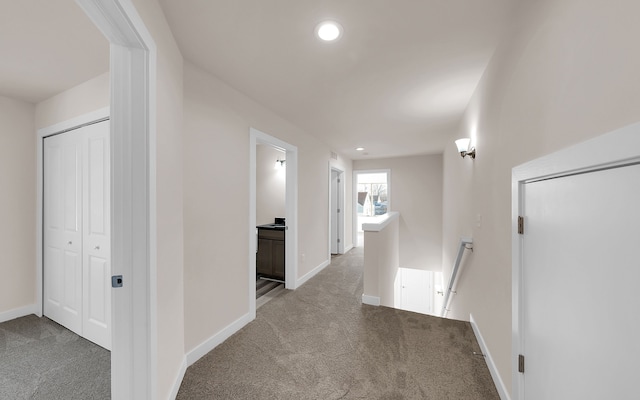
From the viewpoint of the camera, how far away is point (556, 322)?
3.47 ft

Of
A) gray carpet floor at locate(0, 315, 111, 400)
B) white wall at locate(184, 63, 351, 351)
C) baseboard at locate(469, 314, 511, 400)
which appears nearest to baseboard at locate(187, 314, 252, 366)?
white wall at locate(184, 63, 351, 351)

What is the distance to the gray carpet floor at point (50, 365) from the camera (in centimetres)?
170

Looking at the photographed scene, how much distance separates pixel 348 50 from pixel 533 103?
4.03 ft

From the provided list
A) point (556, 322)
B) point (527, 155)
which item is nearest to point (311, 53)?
point (527, 155)

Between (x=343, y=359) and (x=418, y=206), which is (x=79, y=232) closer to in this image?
(x=343, y=359)

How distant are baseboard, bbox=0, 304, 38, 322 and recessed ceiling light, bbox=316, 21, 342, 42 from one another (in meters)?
4.13

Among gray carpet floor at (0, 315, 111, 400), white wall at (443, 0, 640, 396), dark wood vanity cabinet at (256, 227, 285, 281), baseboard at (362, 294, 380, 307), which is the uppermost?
white wall at (443, 0, 640, 396)

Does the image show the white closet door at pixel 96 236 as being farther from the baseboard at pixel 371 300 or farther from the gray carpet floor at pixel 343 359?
the baseboard at pixel 371 300

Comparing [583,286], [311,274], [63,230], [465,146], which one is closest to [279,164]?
[311,274]

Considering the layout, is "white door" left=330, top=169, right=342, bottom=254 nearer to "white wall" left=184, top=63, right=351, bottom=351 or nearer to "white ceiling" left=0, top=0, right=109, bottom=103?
"white wall" left=184, top=63, right=351, bottom=351

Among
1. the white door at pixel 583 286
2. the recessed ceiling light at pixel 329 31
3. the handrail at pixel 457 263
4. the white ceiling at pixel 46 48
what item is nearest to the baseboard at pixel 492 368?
the white door at pixel 583 286

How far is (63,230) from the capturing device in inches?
100

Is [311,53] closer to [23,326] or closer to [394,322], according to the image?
[394,322]

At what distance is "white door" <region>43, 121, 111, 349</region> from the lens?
2.20 metres
